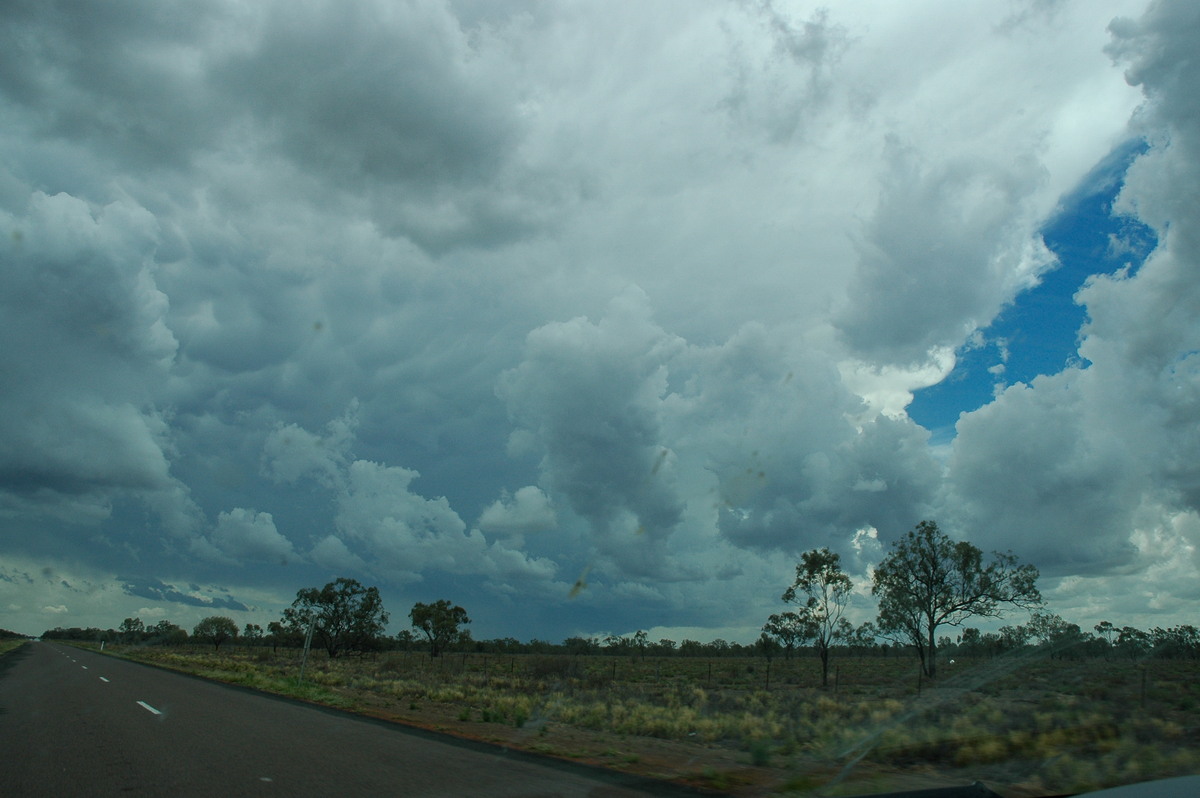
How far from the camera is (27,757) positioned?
36.1 ft

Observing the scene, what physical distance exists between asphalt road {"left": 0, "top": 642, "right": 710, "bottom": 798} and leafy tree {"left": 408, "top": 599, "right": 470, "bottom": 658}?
70.8m

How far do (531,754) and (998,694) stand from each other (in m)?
24.6

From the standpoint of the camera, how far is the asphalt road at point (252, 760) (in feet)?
29.8

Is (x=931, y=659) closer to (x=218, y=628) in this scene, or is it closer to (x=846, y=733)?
(x=846, y=733)

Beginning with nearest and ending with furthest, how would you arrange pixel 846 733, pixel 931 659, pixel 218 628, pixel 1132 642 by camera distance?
pixel 846 733 → pixel 931 659 → pixel 1132 642 → pixel 218 628

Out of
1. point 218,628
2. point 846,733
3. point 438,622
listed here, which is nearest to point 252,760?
point 846,733

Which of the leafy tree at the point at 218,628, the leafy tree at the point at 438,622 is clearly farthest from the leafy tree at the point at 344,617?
the leafy tree at the point at 218,628

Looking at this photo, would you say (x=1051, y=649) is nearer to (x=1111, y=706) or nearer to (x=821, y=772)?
(x=1111, y=706)

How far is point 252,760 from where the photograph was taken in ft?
35.6

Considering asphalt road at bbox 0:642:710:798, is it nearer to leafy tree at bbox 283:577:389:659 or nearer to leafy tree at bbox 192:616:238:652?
leafy tree at bbox 283:577:389:659

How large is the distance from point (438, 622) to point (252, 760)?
79.9 m

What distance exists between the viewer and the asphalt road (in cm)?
907

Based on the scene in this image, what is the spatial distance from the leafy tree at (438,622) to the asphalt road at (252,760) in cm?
7082

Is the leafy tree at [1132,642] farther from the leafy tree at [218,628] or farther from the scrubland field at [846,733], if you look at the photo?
the leafy tree at [218,628]
